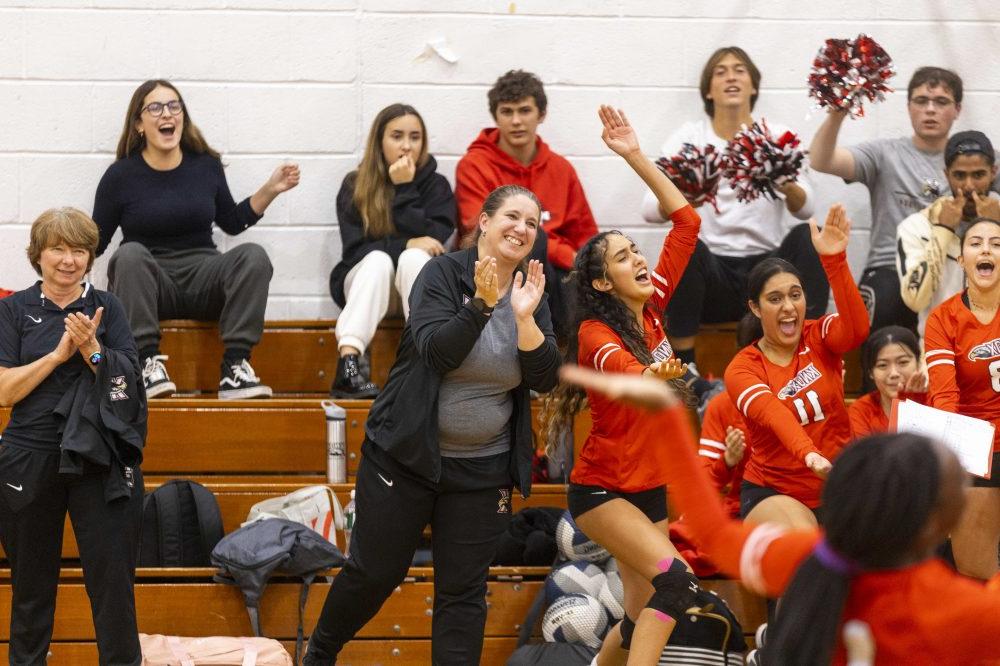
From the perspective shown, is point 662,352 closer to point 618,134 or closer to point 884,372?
point 618,134

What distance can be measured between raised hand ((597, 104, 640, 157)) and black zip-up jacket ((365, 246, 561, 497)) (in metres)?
0.70

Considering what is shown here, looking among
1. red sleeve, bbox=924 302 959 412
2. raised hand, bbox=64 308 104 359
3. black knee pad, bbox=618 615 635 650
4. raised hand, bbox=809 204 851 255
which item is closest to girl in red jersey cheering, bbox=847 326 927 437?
red sleeve, bbox=924 302 959 412

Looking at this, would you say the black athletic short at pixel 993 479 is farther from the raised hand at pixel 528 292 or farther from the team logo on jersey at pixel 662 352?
the raised hand at pixel 528 292

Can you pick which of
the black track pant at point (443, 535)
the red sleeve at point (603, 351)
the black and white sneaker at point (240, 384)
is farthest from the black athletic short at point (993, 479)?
the black and white sneaker at point (240, 384)

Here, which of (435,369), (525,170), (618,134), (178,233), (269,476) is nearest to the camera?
(435,369)

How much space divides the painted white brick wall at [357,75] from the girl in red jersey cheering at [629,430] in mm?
1842

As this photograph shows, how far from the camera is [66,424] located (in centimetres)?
356

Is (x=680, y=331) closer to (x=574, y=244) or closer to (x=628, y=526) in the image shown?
(x=574, y=244)

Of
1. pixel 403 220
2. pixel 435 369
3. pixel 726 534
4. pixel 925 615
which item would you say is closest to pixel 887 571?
pixel 925 615

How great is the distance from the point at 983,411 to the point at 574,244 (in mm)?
2012

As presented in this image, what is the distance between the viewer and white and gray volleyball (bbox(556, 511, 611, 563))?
4164 millimetres

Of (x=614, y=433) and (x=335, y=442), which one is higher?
(x=614, y=433)

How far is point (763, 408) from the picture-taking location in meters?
3.79

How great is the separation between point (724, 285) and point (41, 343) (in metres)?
2.75
